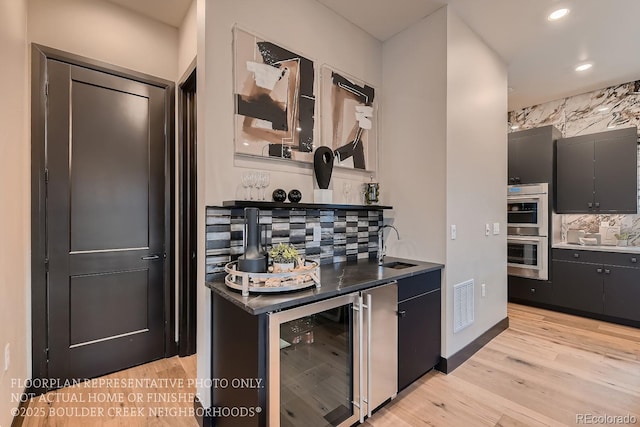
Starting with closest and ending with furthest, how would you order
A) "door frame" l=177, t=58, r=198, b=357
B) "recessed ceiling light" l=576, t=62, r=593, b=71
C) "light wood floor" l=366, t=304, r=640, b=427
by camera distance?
"light wood floor" l=366, t=304, r=640, b=427, "door frame" l=177, t=58, r=198, b=357, "recessed ceiling light" l=576, t=62, r=593, b=71

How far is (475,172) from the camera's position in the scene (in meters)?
2.85

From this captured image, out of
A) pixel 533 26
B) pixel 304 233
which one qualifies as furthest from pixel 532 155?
pixel 304 233

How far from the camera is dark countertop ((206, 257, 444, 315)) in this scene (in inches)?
55.8

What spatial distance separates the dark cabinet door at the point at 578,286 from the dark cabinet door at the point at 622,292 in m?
0.06

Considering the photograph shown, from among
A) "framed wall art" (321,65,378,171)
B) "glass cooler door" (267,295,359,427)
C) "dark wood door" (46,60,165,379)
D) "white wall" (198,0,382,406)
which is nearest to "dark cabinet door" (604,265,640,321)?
"framed wall art" (321,65,378,171)

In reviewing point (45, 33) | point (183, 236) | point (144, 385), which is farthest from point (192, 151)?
point (144, 385)

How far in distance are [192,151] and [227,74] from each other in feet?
3.49

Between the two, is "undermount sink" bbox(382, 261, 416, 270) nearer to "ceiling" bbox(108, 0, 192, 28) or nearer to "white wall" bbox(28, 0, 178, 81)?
"white wall" bbox(28, 0, 178, 81)

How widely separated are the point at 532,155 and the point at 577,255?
56.5 inches

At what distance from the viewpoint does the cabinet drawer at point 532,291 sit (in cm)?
394

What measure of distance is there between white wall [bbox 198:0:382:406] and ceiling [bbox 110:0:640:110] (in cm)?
31

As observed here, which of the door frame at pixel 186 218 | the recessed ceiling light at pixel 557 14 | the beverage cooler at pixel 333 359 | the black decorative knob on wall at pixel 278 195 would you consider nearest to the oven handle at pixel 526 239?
the recessed ceiling light at pixel 557 14

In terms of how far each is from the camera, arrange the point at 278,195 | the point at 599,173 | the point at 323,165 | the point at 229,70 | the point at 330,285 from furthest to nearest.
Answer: the point at 599,173 < the point at 323,165 < the point at 278,195 < the point at 229,70 < the point at 330,285

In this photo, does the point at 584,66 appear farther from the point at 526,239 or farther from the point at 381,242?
the point at 381,242
